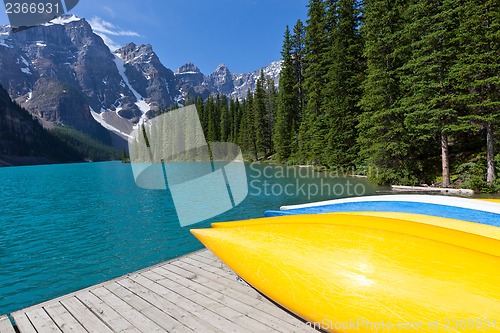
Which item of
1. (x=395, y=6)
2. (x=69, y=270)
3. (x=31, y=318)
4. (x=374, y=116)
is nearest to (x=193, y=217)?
(x=69, y=270)

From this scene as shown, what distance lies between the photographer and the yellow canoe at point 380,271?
2.24 meters

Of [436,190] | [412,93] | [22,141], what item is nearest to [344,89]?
[412,93]

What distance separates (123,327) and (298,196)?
1417cm

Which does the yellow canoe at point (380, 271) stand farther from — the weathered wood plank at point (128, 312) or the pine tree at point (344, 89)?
the pine tree at point (344, 89)

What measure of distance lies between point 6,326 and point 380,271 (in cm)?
445

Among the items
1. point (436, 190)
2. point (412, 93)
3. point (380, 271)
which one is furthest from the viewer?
point (412, 93)

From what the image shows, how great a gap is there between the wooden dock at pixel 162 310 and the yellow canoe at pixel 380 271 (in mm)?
377

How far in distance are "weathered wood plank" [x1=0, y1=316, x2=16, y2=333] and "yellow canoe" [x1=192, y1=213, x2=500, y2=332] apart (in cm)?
277

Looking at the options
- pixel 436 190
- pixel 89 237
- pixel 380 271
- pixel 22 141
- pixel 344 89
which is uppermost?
pixel 22 141

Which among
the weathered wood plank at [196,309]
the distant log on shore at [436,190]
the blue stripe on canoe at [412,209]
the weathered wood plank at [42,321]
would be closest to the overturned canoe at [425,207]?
the blue stripe on canoe at [412,209]

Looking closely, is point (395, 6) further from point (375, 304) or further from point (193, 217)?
point (375, 304)

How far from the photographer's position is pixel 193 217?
13.2m

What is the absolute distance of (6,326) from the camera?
11.2 feet

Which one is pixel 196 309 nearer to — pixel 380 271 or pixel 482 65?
pixel 380 271
